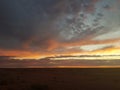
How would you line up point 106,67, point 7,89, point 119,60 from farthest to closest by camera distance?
point 106,67 < point 119,60 < point 7,89

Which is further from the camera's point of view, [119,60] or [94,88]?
[119,60]

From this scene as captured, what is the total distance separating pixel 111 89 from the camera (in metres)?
27.2

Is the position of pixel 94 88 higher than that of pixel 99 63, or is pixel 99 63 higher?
pixel 99 63

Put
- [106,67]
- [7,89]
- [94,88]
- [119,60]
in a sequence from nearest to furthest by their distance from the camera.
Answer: [7,89] < [94,88] < [119,60] < [106,67]

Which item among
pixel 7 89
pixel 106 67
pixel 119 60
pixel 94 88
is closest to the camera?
pixel 7 89

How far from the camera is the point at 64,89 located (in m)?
26.7

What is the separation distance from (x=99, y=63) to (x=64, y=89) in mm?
39746

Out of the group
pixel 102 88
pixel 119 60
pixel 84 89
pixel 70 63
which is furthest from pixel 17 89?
pixel 70 63

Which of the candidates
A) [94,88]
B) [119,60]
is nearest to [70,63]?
[119,60]

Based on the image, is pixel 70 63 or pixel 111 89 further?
pixel 70 63

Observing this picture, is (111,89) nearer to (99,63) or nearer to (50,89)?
(50,89)

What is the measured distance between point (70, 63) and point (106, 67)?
24.5ft

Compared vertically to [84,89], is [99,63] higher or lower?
higher

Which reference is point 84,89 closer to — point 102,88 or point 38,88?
point 102,88
